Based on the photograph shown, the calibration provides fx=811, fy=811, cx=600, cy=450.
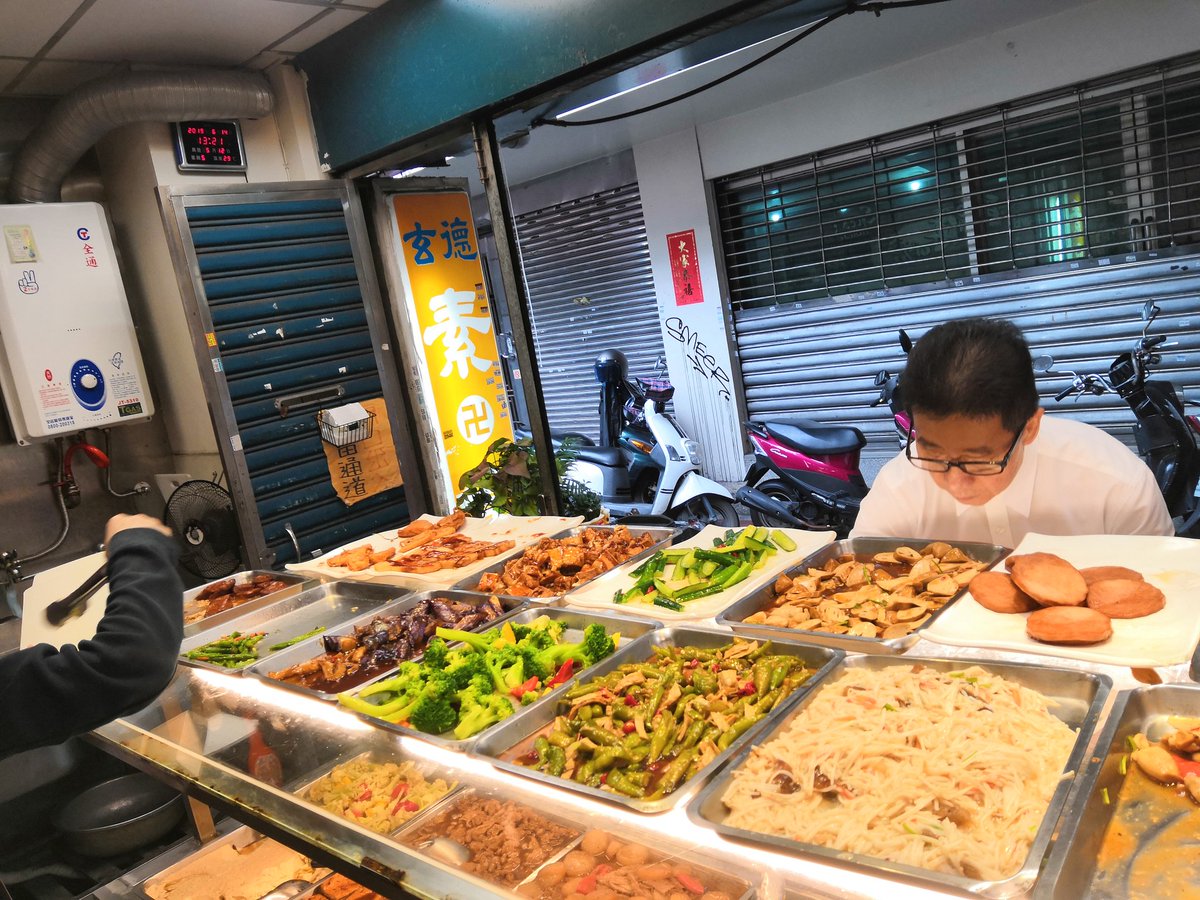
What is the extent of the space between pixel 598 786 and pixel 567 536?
1.86 meters

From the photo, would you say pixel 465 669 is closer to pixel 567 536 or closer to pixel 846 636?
pixel 846 636

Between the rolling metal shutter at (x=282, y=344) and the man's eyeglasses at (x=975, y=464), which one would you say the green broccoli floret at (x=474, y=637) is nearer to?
the man's eyeglasses at (x=975, y=464)

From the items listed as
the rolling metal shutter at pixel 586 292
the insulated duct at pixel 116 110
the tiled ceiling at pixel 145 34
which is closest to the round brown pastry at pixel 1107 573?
the tiled ceiling at pixel 145 34

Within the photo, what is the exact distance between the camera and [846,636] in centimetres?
191

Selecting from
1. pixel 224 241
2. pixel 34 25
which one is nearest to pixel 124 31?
pixel 34 25

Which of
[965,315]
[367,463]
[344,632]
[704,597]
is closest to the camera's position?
[704,597]

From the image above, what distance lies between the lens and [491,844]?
1.50m

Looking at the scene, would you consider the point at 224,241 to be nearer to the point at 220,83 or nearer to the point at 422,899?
the point at 220,83

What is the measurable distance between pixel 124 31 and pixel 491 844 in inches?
171

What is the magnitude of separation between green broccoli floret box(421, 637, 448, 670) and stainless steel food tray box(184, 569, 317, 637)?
1.31m

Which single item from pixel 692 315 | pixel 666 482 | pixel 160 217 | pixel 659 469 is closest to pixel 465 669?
pixel 160 217

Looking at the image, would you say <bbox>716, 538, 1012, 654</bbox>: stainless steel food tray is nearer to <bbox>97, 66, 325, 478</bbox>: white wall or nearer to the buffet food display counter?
the buffet food display counter

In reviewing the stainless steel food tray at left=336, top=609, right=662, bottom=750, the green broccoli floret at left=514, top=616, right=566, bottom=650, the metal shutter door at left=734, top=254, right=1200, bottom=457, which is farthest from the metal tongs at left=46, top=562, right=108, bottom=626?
the metal shutter door at left=734, top=254, right=1200, bottom=457

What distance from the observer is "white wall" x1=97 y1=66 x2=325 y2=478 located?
4746 millimetres
